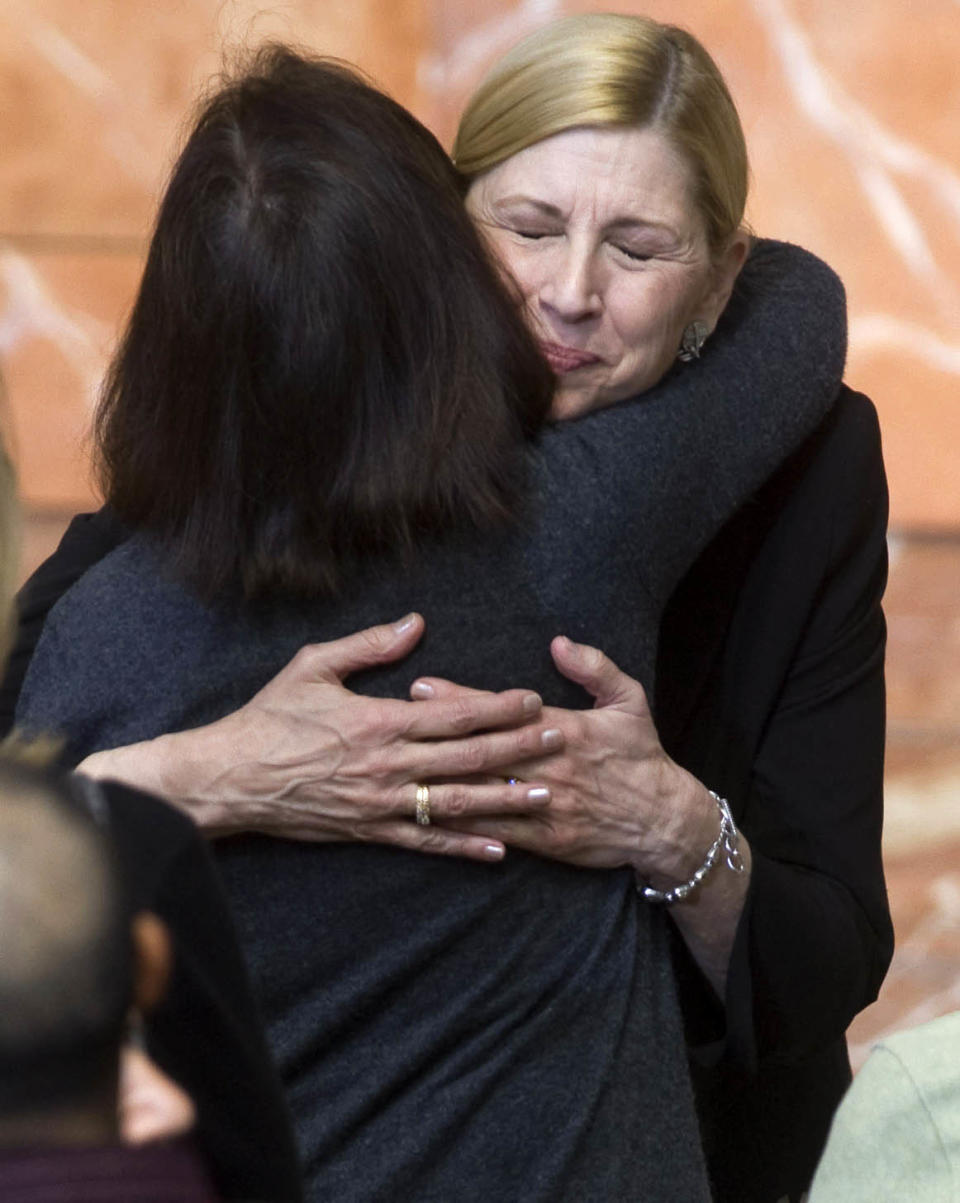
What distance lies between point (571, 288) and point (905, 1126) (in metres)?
0.81

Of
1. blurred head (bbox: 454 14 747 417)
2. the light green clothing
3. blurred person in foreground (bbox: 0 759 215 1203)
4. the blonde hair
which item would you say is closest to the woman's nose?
blurred head (bbox: 454 14 747 417)

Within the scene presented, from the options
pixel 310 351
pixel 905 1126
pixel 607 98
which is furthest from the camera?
pixel 607 98

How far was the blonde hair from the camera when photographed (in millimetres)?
1485

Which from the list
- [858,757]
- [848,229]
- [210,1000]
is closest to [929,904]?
[848,229]

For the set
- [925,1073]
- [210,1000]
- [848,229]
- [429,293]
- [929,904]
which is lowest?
[929,904]

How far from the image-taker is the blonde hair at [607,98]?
149cm

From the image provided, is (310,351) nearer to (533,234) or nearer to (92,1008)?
→ (533,234)

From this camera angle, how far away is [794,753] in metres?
1.62

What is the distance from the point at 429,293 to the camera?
1.19 m

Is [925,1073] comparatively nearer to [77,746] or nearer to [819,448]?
[77,746]

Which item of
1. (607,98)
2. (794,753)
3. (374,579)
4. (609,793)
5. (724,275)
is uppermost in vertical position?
(607,98)

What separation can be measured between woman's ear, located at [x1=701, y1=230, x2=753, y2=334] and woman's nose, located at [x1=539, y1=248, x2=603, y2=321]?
135 millimetres

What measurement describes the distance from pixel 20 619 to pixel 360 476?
50 centimetres

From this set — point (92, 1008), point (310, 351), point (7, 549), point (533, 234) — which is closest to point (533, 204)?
point (533, 234)
